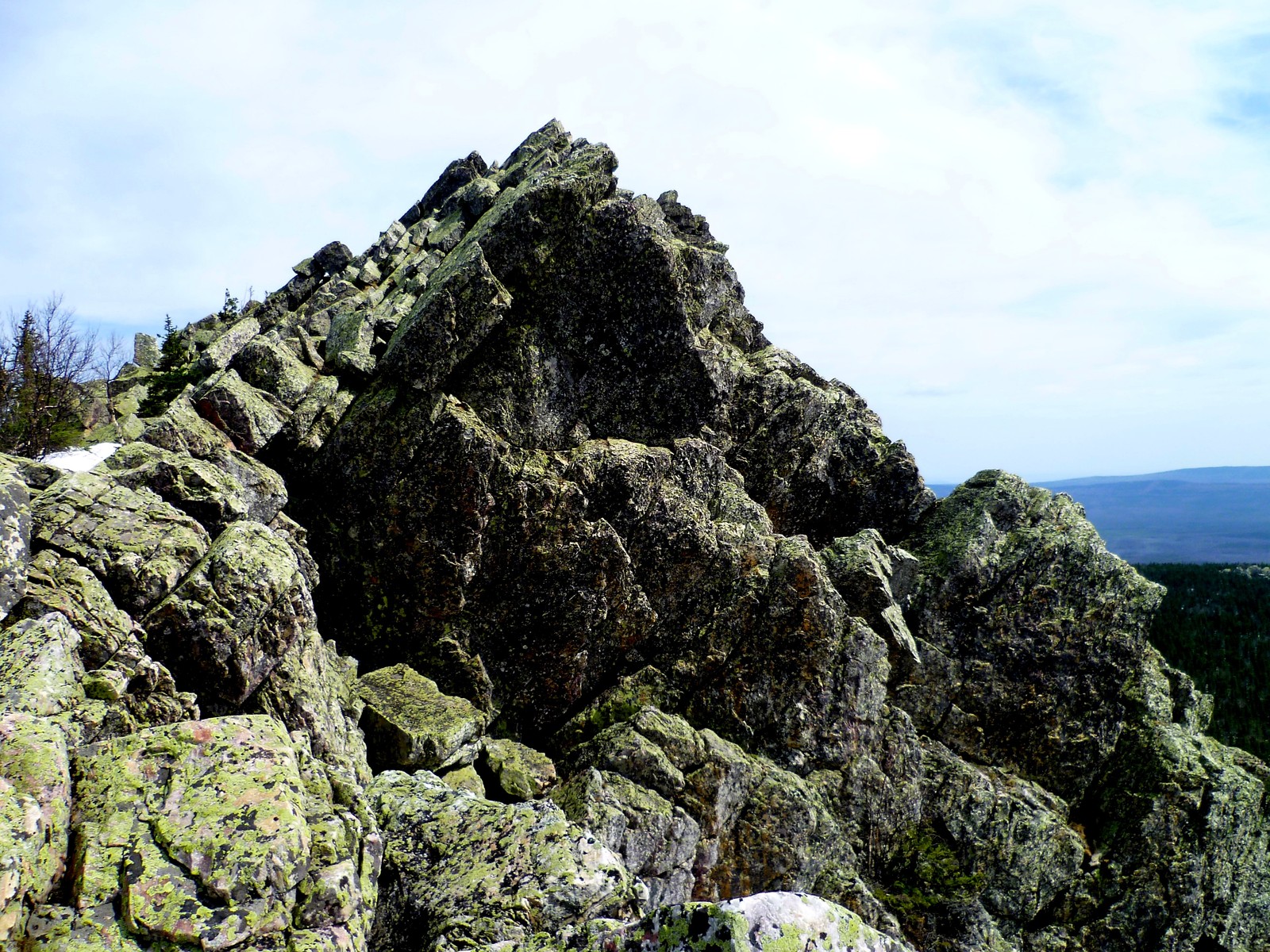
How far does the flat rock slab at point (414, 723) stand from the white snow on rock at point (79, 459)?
1279 cm

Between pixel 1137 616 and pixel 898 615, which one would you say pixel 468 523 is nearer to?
pixel 898 615

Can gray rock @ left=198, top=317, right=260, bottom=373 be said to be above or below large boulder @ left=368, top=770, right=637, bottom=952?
above

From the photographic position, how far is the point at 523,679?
3394 centimetres

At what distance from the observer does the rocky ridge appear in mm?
17328

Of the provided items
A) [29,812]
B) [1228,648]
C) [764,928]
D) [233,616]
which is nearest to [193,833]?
[29,812]

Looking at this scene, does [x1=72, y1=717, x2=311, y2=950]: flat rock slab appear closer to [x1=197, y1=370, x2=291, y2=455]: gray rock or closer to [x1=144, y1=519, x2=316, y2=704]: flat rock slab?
[x1=144, y1=519, x2=316, y2=704]: flat rock slab

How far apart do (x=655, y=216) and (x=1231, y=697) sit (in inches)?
5465

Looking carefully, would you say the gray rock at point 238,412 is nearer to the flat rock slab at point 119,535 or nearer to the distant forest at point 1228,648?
the flat rock slab at point 119,535

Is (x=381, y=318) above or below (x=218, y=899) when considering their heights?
above

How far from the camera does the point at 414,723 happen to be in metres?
28.1

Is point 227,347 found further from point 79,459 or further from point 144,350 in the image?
point 144,350

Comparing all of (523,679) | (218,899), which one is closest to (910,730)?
(523,679)

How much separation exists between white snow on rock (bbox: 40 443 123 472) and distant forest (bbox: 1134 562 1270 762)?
432ft

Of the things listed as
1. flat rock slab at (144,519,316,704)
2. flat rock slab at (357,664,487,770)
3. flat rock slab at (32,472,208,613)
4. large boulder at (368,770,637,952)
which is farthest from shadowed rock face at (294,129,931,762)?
large boulder at (368,770,637,952)
